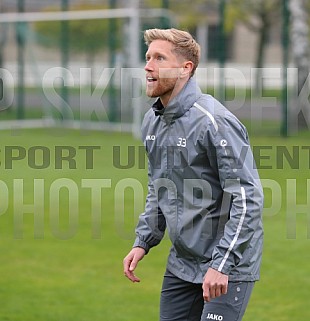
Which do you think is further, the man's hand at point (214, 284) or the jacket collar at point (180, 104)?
the jacket collar at point (180, 104)

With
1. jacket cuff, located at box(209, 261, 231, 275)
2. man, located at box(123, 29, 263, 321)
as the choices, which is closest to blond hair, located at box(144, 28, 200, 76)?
man, located at box(123, 29, 263, 321)

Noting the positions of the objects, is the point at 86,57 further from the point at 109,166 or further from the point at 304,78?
the point at 109,166

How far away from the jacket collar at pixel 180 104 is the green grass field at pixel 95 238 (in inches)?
109

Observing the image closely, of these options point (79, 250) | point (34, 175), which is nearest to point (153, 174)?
point (79, 250)

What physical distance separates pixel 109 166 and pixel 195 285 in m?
10.6

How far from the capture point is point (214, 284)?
13.0ft

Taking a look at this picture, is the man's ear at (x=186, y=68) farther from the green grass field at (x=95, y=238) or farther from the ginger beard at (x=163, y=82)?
the green grass field at (x=95, y=238)


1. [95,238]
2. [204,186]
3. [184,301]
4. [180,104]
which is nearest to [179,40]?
[180,104]

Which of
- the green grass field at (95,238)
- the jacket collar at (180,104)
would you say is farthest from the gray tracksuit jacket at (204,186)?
the green grass field at (95,238)

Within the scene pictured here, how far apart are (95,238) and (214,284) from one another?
5.76m

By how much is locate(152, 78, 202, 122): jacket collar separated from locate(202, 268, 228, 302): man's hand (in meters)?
0.77

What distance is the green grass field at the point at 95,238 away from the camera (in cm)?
705

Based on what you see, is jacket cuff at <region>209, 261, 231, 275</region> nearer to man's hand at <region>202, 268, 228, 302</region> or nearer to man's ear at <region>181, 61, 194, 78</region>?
man's hand at <region>202, 268, 228, 302</region>

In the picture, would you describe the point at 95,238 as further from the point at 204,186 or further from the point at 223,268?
the point at 223,268
